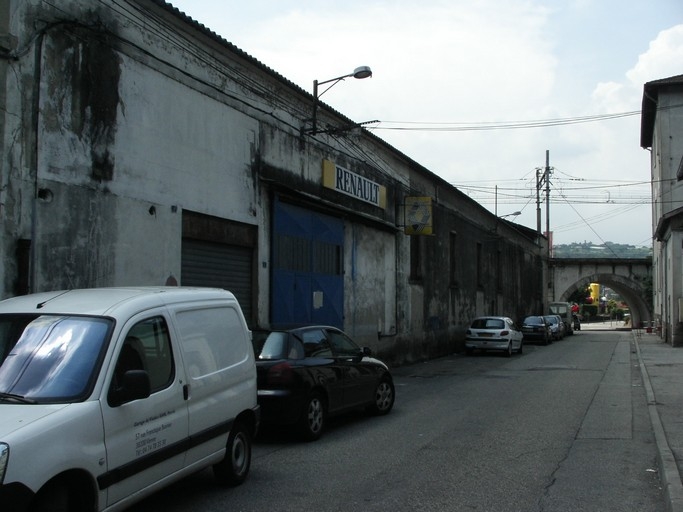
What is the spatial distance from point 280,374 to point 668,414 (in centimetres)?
634

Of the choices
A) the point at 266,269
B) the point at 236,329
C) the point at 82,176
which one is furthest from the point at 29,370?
the point at 266,269

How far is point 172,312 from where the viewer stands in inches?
217

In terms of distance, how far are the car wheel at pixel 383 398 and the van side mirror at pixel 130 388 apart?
623 centimetres

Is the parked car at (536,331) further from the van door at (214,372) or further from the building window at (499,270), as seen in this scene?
the van door at (214,372)

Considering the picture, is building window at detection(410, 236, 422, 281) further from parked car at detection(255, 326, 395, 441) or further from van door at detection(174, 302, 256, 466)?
van door at detection(174, 302, 256, 466)

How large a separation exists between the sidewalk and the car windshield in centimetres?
468

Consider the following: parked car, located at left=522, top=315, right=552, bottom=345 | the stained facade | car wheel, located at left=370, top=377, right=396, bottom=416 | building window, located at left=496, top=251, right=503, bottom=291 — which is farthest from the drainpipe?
building window, located at left=496, top=251, right=503, bottom=291

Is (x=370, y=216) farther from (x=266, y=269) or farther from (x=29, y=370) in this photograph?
(x=29, y=370)

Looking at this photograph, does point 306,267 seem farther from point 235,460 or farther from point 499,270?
point 499,270

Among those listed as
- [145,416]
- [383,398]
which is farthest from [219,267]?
[145,416]

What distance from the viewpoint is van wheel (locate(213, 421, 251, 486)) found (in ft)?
20.3

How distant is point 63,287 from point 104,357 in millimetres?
4804

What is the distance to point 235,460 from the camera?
6316 mm

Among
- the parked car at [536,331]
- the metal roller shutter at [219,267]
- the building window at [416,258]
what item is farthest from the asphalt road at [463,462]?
the parked car at [536,331]
